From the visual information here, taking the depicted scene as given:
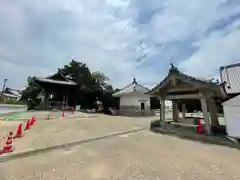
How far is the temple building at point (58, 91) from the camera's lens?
70.6ft

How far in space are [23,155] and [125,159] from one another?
3.55 m

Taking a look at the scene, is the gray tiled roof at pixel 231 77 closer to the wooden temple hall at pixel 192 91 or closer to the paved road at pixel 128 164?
the wooden temple hall at pixel 192 91

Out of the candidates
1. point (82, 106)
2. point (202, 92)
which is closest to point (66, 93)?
point (82, 106)

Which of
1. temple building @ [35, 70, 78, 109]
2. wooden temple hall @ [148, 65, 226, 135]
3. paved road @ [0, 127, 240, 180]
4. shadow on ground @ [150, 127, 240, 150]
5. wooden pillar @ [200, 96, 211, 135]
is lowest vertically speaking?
paved road @ [0, 127, 240, 180]

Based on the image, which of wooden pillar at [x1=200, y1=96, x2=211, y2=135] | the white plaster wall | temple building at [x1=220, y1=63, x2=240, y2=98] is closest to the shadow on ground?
wooden pillar at [x1=200, y1=96, x2=211, y2=135]

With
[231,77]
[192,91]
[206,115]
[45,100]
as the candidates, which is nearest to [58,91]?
[45,100]

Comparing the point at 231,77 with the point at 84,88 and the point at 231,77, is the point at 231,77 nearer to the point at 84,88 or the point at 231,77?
the point at 231,77

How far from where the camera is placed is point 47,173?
13.8ft

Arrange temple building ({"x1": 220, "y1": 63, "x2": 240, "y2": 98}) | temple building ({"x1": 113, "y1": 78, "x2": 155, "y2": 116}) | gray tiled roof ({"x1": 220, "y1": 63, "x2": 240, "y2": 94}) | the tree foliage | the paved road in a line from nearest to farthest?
the paved road, temple building ({"x1": 220, "y1": 63, "x2": 240, "y2": 98}), gray tiled roof ({"x1": 220, "y1": 63, "x2": 240, "y2": 94}), temple building ({"x1": 113, "y1": 78, "x2": 155, "y2": 116}), the tree foliage

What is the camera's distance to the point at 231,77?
13836 millimetres

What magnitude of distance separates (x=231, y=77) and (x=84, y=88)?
19.2 meters

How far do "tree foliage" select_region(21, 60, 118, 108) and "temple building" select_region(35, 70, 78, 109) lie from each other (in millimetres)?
1435

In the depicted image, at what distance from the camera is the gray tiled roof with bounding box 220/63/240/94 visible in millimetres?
11241

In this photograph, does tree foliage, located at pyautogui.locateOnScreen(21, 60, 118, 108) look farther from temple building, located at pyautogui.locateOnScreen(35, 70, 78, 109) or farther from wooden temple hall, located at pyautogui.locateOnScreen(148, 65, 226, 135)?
wooden temple hall, located at pyautogui.locateOnScreen(148, 65, 226, 135)
